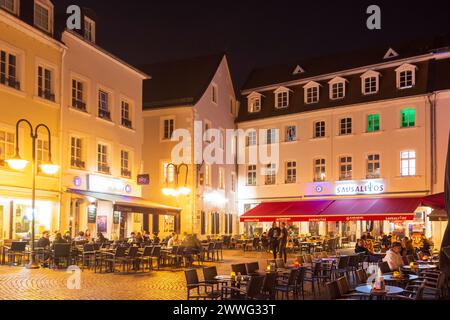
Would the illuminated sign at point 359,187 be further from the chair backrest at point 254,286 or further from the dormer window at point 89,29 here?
the chair backrest at point 254,286

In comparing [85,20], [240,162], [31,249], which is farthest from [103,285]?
[240,162]

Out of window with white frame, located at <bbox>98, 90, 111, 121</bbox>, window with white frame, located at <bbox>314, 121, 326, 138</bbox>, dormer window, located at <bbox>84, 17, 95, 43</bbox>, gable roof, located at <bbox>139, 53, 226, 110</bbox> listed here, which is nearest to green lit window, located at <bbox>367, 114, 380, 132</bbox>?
window with white frame, located at <bbox>314, 121, 326, 138</bbox>

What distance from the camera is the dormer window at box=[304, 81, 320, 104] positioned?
39.3m

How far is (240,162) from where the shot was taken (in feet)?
138

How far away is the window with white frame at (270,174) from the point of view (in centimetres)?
4069

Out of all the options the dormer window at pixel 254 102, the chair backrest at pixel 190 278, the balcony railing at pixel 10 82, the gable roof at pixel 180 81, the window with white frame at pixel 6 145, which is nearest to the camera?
the chair backrest at pixel 190 278

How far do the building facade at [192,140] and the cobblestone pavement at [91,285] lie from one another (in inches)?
639

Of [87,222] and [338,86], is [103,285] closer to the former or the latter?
[87,222]

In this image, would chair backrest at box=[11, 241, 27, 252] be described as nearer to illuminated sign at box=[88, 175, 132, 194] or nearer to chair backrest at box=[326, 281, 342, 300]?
illuminated sign at box=[88, 175, 132, 194]

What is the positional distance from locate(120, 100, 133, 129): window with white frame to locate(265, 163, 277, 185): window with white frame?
11.5 m

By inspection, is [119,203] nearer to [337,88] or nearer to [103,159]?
[103,159]

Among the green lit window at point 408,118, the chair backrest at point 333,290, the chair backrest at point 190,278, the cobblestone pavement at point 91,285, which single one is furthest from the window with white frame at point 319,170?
the chair backrest at point 333,290

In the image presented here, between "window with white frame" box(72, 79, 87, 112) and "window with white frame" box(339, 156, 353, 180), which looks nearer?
"window with white frame" box(72, 79, 87, 112)
